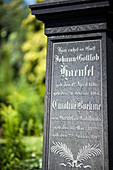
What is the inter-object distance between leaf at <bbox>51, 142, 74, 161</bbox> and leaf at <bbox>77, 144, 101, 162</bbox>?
13cm

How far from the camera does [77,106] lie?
3.52 meters

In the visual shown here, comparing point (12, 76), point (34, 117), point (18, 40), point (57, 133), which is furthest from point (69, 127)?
point (12, 76)

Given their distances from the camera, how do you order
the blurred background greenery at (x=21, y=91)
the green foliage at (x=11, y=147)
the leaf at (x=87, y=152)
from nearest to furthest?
the leaf at (x=87, y=152)
the green foliage at (x=11, y=147)
the blurred background greenery at (x=21, y=91)

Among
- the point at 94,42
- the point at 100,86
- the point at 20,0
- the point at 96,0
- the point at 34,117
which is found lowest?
the point at 34,117

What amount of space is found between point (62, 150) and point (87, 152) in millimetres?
347

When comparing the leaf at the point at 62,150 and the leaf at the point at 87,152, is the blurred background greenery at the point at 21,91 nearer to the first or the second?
the leaf at the point at 62,150

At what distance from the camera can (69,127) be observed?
138 inches

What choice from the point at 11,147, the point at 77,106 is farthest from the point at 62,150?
the point at 11,147

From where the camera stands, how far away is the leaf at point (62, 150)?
347cm

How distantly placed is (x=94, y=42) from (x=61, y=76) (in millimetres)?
664

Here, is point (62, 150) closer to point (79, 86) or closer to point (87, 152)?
point (87, 152)

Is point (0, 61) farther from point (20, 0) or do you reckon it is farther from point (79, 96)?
point (79, 96)

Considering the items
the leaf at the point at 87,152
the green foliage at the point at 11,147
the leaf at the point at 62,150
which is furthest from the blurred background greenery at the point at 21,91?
the leaf at the point at 87,152

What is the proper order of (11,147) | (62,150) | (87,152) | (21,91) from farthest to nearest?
(21,91), (11,147), (62,150), (87,152)
